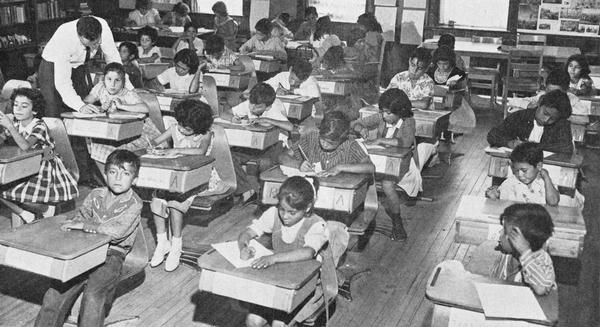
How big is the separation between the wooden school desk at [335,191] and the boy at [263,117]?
3.42 ft

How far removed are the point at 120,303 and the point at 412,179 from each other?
7.12 feet

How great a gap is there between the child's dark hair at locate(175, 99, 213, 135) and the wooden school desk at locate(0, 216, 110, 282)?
4.65ft

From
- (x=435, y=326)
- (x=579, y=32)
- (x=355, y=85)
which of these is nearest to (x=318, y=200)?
(x=435, y=326)

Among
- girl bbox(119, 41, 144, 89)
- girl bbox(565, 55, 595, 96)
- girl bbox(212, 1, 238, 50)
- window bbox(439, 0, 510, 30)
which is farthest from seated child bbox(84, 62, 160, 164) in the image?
window bbox(439, 0, 510, 30)

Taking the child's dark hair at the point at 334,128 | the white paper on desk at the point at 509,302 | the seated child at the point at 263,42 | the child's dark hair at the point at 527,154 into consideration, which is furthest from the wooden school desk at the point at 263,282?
the seated child at the point at 263,42

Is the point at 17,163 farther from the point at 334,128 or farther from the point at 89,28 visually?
the point at 334,128

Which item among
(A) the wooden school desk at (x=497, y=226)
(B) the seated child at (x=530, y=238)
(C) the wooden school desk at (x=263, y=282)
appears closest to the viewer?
(C) the wooden school desk at (x=263, y=282)

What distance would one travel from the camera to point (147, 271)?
3.98 m

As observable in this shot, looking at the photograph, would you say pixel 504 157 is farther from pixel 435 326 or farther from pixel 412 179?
pixel 435 326

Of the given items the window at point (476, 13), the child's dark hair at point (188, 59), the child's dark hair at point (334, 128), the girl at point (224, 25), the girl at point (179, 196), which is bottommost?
the girl at point (179, 196)

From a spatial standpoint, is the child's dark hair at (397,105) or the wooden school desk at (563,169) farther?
the child's dark hair at (397,105)

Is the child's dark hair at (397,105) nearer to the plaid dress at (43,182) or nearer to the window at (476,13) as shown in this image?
the plaid dress at (43,182)

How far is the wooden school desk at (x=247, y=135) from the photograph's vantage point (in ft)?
14.8

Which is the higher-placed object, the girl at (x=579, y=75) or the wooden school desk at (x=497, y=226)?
the girl at (x=579, y=75)
